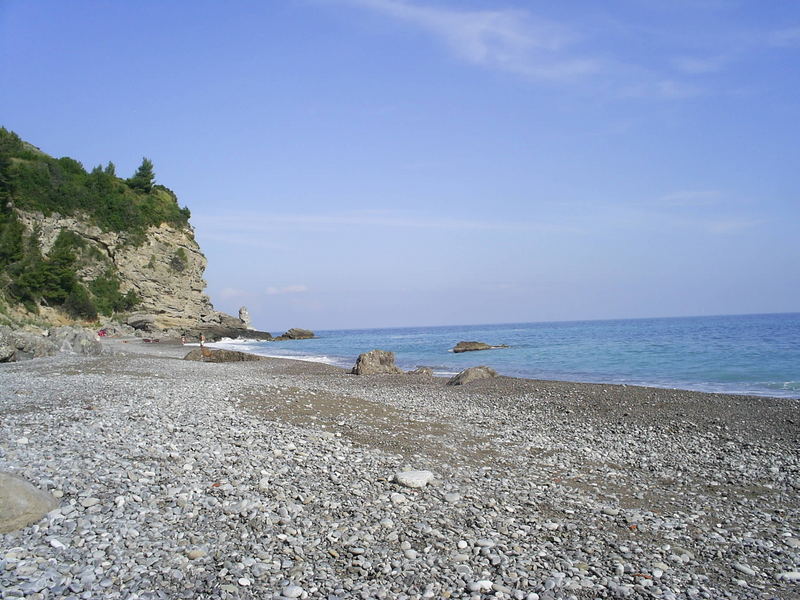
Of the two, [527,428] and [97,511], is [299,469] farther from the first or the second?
[527,428]

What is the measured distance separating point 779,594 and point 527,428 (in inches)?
312

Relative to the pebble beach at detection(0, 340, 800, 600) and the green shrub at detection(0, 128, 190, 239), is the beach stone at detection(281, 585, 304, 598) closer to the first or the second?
the pebble beach at detection(0, 340, 800, 600)

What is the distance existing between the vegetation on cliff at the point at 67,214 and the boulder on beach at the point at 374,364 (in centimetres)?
3669

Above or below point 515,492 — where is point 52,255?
above

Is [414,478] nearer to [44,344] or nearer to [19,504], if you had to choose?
[19,504]

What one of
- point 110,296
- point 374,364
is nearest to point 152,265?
point 110,296

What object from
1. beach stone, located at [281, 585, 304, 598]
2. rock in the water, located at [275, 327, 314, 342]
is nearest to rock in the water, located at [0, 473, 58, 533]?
beach stone, located at [281, 585, 304, 598]

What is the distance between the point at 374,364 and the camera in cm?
2748

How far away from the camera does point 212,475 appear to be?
737 centimetres

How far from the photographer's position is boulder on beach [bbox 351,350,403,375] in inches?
1061

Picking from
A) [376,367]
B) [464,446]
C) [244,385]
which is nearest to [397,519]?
[464,446]

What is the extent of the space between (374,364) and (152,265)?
51956 mm

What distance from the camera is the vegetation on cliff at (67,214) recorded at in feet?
171

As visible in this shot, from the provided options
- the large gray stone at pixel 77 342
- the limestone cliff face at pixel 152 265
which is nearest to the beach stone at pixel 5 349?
the large gray stone at pixel 77 342
